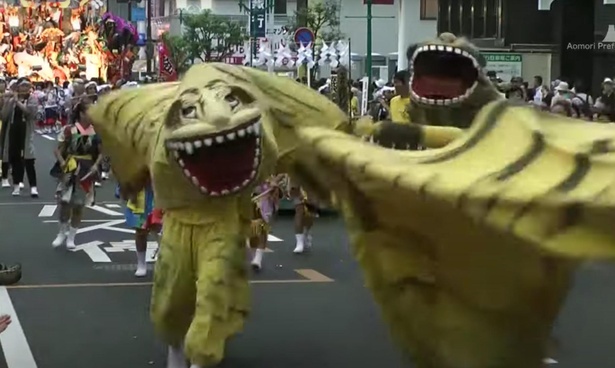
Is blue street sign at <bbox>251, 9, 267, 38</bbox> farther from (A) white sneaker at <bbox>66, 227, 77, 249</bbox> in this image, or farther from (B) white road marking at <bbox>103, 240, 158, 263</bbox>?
(A) white sneaker at <bbox>66, 227, 77, 249</bbox>

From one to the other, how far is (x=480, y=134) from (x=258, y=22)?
78.5 ft

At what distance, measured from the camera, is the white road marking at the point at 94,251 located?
11.7 m

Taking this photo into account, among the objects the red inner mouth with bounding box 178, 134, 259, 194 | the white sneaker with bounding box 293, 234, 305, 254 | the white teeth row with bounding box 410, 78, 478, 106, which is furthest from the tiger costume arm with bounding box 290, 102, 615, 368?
the white sneaker with bounding box 293, 234, 305, 254

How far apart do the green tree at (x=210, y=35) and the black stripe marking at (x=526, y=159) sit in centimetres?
4493

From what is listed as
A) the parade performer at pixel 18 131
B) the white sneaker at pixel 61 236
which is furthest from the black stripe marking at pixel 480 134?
the parade performer at pixel 18 131

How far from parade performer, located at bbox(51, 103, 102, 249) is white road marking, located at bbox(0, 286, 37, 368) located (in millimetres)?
3364

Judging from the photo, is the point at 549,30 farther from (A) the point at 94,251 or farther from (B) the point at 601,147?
(B) the point at 601,147

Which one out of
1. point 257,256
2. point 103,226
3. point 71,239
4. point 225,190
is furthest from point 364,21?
point 225,190

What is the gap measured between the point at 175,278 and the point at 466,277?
3.34m

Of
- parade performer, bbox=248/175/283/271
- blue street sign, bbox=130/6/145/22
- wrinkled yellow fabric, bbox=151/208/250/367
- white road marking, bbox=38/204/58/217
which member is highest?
blue street sign, bbox=130/6/145/22

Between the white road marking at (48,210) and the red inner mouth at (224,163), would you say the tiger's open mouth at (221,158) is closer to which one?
the red inner mouth at (224,163)

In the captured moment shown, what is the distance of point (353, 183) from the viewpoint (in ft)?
9.79

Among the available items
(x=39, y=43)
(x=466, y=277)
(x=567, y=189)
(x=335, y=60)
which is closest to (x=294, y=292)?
(x=466, y=277)

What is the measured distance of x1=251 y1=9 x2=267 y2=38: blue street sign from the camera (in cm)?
2606
